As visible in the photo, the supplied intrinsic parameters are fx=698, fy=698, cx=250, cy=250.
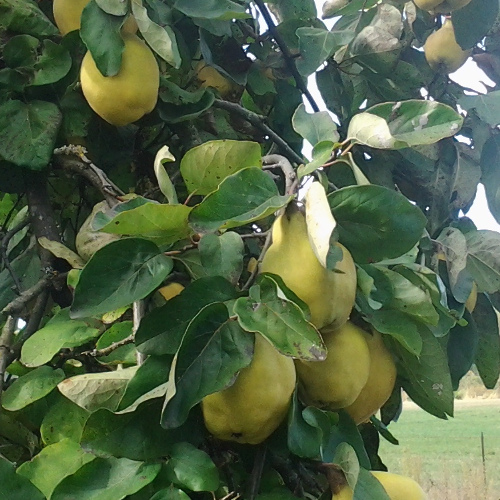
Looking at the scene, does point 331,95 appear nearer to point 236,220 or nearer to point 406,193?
point 406,193

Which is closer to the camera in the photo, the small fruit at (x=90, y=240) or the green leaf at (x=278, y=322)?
the green leaf at (x=278, y=322)

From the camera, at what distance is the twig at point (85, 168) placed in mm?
581

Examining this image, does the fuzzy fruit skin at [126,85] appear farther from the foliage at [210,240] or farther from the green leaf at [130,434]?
the green leaf at [130,434]

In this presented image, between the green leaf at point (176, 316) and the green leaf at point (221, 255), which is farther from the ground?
the green leaf at point (221, 255)

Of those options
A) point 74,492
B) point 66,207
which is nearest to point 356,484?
point 74,492

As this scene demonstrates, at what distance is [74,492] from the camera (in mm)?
431

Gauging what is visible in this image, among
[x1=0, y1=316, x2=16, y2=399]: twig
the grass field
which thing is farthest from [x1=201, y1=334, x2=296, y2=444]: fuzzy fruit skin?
the grass field

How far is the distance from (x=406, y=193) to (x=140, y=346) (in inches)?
25.3

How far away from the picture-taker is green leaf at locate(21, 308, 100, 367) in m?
0.54

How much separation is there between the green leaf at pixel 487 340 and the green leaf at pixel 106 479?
1.81 feet

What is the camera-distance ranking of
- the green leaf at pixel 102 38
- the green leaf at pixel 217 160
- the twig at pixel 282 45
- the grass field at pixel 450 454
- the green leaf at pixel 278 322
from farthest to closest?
the grass field at pixel 450 454 < the twig at pixel 282 45 < the green leaf at pixel 102 38 < the green leaf at pixel 217 160 < the green leaf at pixel 278 322

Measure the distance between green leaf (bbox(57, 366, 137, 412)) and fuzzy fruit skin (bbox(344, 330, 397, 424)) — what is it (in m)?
0.18

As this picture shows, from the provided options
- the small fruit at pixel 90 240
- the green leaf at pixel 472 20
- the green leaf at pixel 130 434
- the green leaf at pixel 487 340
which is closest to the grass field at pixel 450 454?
the green leaf at pixel 487 340

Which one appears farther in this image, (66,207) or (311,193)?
(66,207)
